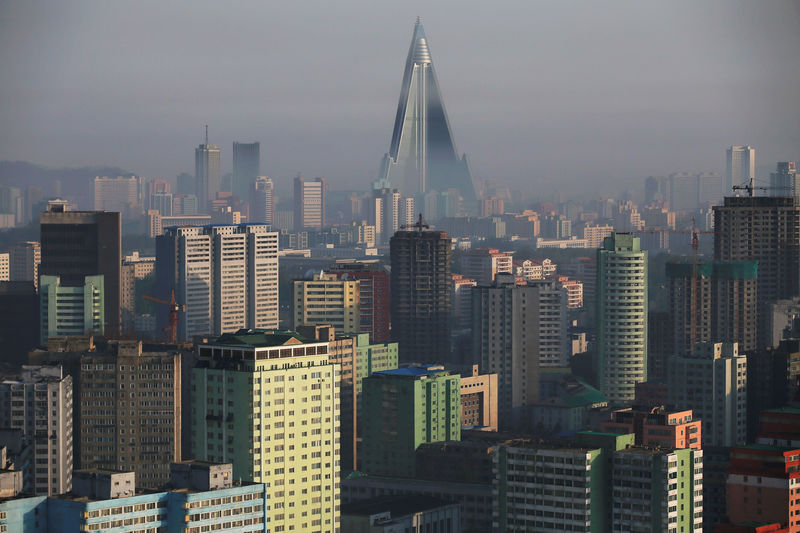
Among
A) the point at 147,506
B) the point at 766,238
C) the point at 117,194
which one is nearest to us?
the point at 147,506

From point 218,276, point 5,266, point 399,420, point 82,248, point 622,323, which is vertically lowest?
Result: point 399,420

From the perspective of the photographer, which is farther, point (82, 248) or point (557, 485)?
point (82, 248)

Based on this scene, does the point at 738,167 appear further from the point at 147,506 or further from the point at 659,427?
the point at 147,506

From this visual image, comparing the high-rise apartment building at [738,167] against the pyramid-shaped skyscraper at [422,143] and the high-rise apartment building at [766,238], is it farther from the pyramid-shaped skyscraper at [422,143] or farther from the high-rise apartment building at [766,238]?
the pyramid-shaped skyscraper at [422,143]

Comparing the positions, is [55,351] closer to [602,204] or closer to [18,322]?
[18,322]

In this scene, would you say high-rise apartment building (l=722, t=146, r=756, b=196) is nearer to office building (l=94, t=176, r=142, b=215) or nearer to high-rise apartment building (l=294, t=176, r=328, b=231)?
office building (l=94, t=176, r=142, b=215)

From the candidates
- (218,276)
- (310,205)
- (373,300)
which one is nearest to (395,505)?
(373,300)

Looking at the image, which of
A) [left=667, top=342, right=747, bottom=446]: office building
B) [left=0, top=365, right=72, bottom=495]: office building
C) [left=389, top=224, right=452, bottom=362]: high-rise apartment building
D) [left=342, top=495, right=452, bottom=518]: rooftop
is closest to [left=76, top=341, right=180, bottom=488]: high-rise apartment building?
[left=0, top=365, right=72, bottom=495]: office building
